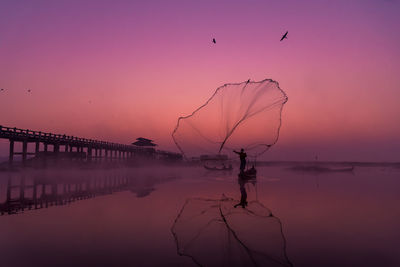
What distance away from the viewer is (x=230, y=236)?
7848 millimetres

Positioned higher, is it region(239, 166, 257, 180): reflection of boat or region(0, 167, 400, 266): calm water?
region(239, 166, 257, 180): reflection of boat

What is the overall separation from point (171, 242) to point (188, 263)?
1.55 metres

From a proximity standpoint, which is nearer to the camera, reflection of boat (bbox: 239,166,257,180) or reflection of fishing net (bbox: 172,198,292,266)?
reflection of fishing net (bbox: 172,198,292,266)

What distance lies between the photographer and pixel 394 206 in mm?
13875

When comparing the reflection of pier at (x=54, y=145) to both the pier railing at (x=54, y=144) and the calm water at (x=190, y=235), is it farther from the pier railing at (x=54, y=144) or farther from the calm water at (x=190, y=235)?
the calm water at (x=190, y=235)

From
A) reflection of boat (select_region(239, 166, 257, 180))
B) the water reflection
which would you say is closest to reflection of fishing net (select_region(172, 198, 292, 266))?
the water reflection

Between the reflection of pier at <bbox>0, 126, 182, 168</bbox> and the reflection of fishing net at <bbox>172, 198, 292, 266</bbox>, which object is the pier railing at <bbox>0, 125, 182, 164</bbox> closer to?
the reflection of pier at <bbox>0, 126, 182, 168</bbox>

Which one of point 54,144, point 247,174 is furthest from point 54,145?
point 247,174

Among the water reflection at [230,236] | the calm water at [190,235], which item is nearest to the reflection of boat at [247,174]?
the calm water at [190,235]

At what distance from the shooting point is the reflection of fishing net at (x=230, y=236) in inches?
241

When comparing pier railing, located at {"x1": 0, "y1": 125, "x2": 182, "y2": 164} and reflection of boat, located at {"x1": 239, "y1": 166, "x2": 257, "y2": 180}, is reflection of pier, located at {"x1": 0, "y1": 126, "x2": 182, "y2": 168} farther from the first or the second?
reflection of boat, located at {"x1": 239, "y1": 166, "x2": 257, "y2": 180}

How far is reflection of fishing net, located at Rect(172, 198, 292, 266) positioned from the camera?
6.12m

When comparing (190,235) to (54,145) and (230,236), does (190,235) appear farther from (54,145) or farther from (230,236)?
(54,145)

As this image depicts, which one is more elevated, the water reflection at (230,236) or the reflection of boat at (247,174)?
the reflection of boat at (247,174)
